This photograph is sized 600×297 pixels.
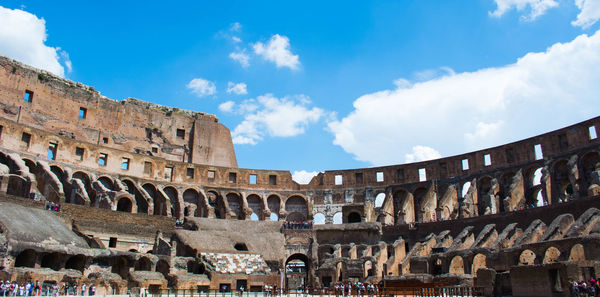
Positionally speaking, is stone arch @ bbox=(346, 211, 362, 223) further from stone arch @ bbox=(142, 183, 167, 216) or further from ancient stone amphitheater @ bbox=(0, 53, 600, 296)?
stone arch @ bbox=(142, 183, 167, 216)

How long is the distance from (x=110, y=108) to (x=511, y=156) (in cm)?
4045

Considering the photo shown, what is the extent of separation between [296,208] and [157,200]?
1452 centimetres

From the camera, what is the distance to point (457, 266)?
33.5m

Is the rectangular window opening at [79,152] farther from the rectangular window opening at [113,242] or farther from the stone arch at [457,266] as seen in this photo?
the stone arch at [457,266]

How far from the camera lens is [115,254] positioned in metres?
30.6

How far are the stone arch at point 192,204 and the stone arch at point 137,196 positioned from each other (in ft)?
13.9

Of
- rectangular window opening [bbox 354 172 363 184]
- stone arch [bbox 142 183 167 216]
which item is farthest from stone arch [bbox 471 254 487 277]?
stone arch [bbox 142 183 167 216]

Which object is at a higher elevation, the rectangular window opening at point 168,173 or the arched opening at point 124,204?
the rectangular window opening at point 168,173

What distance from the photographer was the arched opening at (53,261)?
2822cm

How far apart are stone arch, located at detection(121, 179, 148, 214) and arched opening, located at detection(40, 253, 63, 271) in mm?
14248

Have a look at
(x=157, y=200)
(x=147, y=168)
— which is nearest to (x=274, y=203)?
(x=157, y=200)

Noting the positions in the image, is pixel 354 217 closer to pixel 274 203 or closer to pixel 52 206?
pixel 274 203

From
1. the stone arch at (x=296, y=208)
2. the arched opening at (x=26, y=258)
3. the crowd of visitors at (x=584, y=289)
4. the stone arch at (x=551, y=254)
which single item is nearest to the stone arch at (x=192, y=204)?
the stone arch at (x=296, y=208)

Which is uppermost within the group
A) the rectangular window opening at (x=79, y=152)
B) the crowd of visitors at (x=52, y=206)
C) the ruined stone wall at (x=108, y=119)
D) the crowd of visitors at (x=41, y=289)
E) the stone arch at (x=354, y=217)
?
the ruined stone wall at (x=108, y=119)
